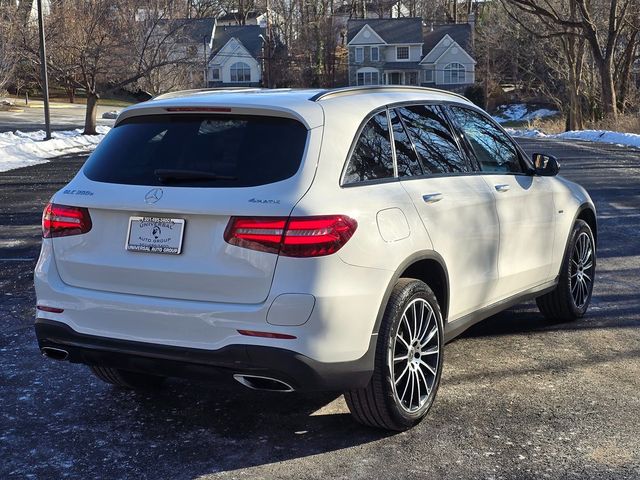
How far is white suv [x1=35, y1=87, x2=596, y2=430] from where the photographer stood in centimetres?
381

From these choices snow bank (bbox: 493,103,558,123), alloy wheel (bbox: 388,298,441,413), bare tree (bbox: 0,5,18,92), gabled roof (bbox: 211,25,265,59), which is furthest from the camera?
gabled roof (bbox: 211,25,265,59)

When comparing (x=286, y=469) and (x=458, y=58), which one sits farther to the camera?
(x=458, y=58)

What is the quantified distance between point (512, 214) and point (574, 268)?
124cm

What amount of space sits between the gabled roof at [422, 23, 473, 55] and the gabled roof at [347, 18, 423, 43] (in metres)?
1.83

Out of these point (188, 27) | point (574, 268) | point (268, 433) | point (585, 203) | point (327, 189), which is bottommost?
point (268, 433)

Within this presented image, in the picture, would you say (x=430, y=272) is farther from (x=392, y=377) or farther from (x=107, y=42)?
(x=107, y=42)

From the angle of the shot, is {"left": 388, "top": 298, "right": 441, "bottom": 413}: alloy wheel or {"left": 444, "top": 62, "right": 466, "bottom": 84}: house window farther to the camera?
{"left": 444, "top": 62, "right": 466, "bottom": 84}: house window

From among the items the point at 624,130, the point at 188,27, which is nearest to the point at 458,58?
the point at 624,130

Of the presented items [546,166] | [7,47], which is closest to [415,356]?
[546,166]

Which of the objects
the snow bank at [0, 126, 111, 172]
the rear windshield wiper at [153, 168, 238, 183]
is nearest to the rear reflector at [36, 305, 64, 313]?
the rear windshield wiper at [153, 168, 238, 183]

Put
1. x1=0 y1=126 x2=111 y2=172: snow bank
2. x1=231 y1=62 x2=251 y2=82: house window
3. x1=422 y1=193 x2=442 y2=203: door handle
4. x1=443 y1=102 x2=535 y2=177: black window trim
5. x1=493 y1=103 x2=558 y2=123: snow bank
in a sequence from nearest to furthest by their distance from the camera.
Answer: x1=422 y1=193 x2=442 y2=203: door handle, x1=443 y1=102 x2=535 y2=177: black window trim, x1=0 y1=126 x2=111 y2=172: snow bank, x1=493 y1=103 x2=558 y2=123: snow bank, x1=231 y1=62 x2=251 y2=82: house window

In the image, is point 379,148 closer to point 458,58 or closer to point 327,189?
point 327,189

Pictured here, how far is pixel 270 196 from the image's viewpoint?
3857mm

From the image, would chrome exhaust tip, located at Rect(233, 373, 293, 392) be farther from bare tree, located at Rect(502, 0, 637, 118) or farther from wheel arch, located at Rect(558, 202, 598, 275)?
bare tree, located at Rect(502, 0, 637, 118)
